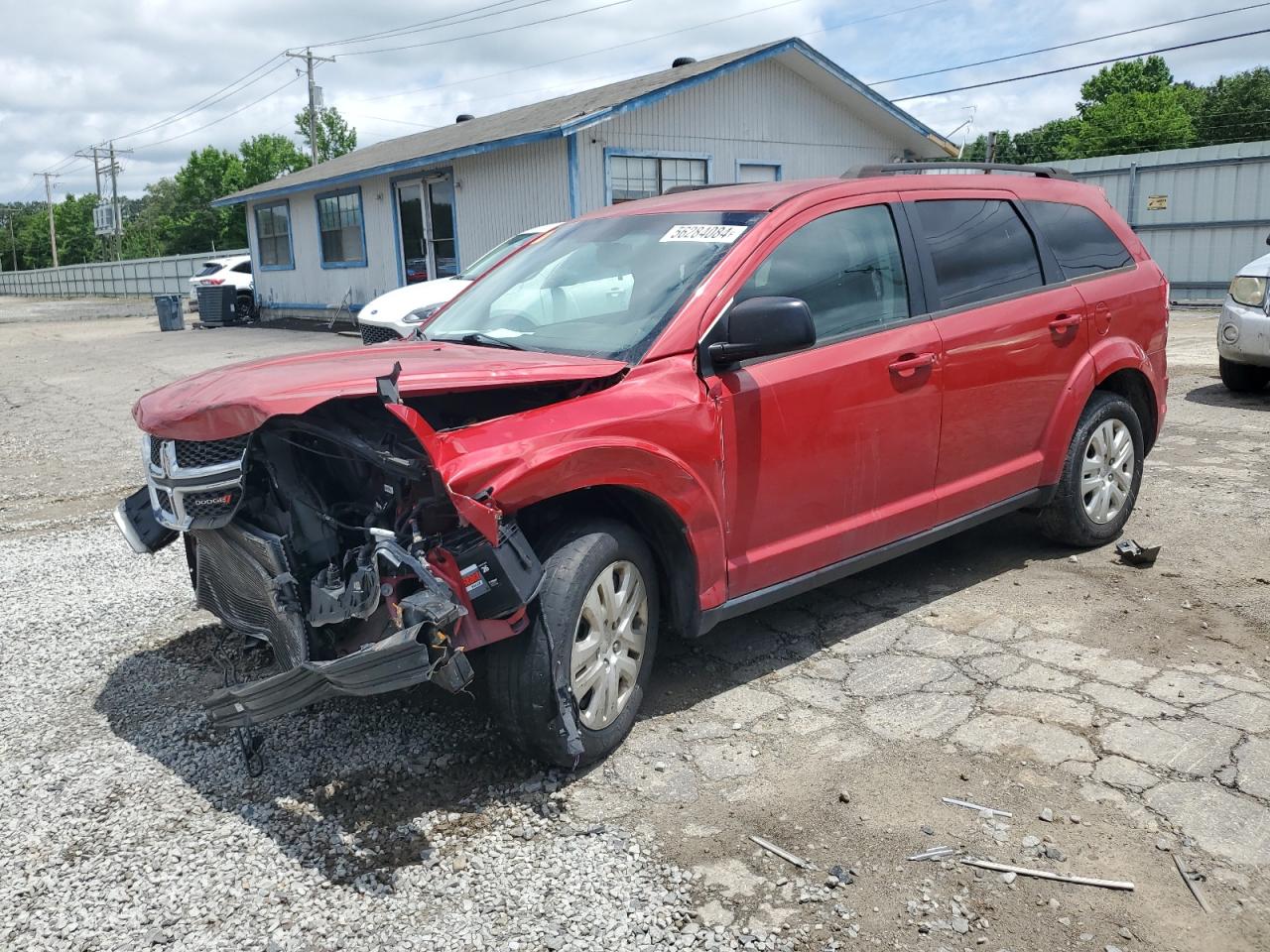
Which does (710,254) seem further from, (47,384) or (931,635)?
(47,384)

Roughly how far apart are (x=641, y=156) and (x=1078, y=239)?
12.9m

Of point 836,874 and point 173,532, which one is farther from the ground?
point 173,532

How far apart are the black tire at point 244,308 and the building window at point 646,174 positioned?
13272 millimetres

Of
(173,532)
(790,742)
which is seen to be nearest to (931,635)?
(790,742)

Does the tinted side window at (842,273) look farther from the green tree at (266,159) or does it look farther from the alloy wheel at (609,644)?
the green tree at (266,159)

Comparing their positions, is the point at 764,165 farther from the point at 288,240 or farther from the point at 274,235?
the point at 274,235

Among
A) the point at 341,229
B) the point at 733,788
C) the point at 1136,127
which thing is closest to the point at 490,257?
the point at 733,788

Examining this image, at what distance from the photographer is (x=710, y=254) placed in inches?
152

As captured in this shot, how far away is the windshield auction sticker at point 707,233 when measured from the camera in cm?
390

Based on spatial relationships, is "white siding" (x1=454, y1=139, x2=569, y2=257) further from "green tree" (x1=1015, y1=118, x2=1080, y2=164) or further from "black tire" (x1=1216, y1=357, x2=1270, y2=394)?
"green tree" (x1=1015, y1=118, x2=1080, y2=164)

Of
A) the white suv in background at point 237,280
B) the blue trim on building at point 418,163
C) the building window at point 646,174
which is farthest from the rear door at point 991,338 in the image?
the white suv in background at point 237,280

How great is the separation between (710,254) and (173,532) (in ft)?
6.88

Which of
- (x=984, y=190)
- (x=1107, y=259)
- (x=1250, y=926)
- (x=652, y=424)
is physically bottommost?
(x=1250, y=926)

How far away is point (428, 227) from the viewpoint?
20328 millimetres
